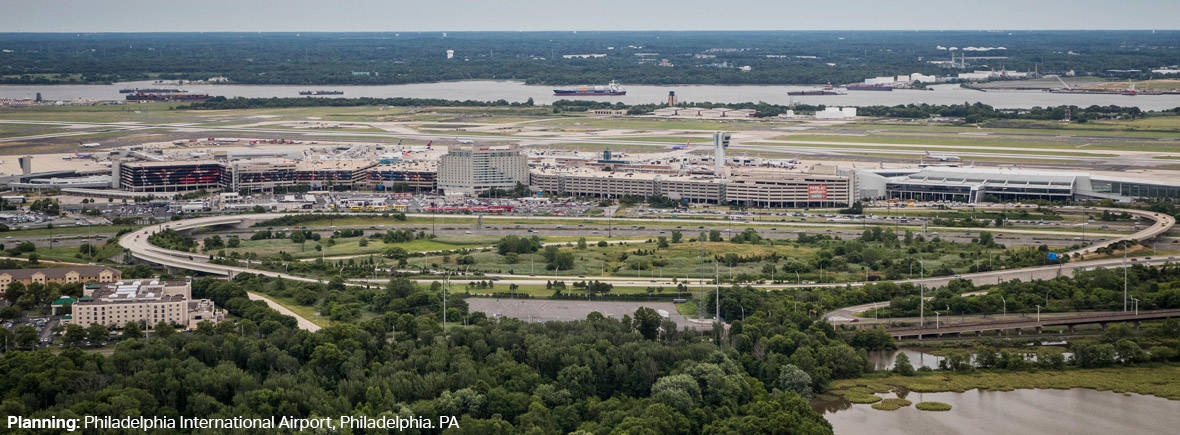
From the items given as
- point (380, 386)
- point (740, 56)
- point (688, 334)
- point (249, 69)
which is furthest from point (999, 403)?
point (740, 56)

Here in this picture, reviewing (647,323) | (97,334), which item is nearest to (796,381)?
(647,323)

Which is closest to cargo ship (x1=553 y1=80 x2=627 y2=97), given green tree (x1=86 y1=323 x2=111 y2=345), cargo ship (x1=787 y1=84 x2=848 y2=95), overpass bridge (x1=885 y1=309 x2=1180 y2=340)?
cargo ship (x1=787 y1=84 x2=848 y2=95)

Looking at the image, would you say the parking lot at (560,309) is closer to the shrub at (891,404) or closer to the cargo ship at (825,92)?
the shrub at (891,404)

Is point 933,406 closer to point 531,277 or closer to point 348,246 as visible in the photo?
point 531,277

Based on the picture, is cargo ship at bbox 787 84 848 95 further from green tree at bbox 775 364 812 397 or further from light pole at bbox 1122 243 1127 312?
green tree at bbox 775 364 812 397

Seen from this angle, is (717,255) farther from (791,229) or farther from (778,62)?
(778,62)
